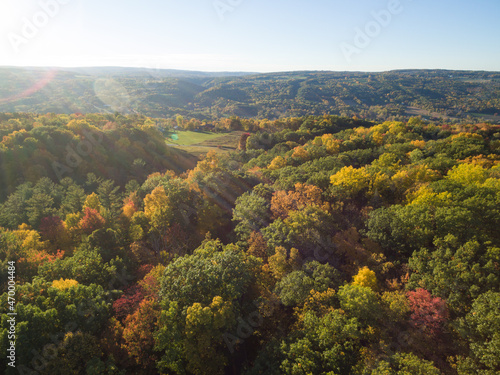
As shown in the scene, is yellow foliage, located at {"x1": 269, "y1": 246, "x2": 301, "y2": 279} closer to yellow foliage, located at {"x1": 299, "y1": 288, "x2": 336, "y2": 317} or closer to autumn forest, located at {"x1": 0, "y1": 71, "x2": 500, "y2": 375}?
autumn forest, located at {"x1": 0, "y1": 71, "x2": 500, "y2": 375}

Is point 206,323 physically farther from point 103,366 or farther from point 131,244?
point 131,244

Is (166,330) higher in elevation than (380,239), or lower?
lower

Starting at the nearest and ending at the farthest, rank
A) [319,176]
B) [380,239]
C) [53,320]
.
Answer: [53,320], [380,239], [319,176]

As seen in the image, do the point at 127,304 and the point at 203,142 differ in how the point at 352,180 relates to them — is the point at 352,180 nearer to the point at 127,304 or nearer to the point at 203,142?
the point at 127,304

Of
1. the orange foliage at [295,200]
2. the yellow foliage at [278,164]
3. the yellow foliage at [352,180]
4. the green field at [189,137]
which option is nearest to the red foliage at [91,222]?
the orange foliage at [295,200]

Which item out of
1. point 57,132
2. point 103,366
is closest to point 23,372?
point 103,366

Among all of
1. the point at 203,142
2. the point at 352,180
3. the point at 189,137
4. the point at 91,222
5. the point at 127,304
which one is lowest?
the point at 127,304

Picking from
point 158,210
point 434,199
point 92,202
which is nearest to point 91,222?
point 92,202
